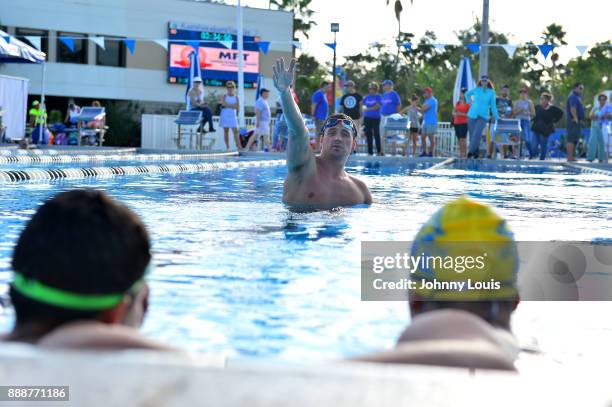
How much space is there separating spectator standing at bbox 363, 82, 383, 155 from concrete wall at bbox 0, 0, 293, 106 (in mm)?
16682

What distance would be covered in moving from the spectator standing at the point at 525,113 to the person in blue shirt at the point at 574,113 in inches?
42.3

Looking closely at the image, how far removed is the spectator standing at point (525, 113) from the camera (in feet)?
61.2

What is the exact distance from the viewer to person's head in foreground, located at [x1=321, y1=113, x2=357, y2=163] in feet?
21.9

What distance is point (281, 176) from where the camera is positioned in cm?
1221

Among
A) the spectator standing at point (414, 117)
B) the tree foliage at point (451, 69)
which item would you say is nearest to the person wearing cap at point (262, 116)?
the spectator standing at point (414, 117)

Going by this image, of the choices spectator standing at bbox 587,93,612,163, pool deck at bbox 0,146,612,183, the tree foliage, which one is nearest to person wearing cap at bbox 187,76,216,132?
pool deck at bbox 0,146,612,183

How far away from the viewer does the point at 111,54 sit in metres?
33.2

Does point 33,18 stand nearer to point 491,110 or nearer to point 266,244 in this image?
point 491,110

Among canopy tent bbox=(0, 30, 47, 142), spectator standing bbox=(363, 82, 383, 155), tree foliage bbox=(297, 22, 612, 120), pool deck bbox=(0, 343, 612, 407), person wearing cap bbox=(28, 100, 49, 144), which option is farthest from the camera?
tree foliage bbox=(297, 22, 612, 120)

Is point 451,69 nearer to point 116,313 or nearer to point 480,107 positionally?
point 480,107

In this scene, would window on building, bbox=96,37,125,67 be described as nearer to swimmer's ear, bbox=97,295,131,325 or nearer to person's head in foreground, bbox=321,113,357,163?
person's head in foreground, bbox=321,113,357,163

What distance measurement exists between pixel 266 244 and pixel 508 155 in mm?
16488

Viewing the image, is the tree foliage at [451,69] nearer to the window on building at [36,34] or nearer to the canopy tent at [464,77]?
the window on building at [36,34]

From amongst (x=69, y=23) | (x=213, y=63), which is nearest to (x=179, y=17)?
(x=213, y=63)
